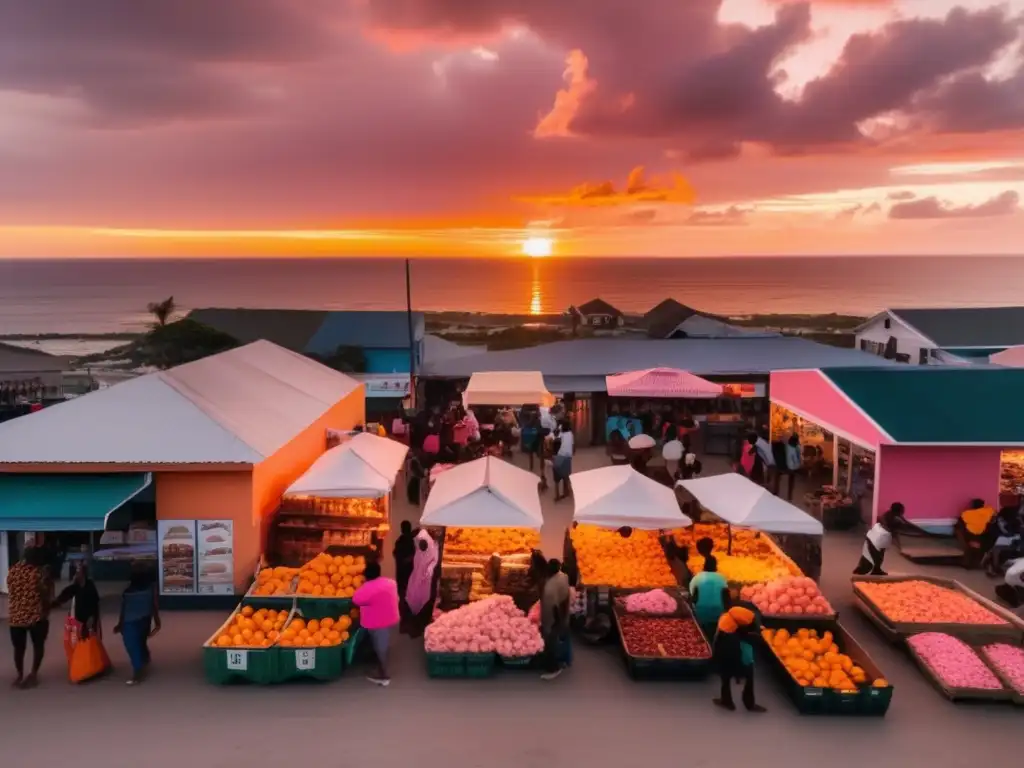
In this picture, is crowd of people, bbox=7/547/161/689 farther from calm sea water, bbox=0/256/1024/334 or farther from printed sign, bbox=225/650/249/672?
calm sea water, bbox=0/256/1024/334

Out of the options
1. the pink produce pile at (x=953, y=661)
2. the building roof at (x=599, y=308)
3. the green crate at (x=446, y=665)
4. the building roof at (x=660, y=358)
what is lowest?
the green crate at (x=446, y=665)

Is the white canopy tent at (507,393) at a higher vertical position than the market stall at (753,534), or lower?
higher

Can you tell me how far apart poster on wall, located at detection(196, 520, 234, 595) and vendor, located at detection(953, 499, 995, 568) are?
1157cm

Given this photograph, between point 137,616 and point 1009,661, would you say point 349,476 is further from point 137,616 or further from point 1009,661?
point 1009,661

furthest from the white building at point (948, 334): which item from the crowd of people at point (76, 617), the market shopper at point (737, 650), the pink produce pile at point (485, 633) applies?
the crowd of people at point (76, 617)

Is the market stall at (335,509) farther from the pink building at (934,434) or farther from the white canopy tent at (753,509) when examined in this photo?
the pink building at (934,434)

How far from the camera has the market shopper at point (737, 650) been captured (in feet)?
29.2

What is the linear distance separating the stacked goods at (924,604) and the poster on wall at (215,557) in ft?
29.0

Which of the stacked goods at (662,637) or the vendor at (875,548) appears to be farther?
the vendor at (875,548)

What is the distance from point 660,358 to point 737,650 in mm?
17072

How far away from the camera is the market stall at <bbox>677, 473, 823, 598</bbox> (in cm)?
1162

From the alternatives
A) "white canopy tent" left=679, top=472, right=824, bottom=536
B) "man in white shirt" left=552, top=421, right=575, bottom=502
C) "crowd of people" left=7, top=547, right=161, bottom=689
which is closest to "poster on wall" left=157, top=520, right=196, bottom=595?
"crowd of people" left=7, top=547, right=161, bottom=689

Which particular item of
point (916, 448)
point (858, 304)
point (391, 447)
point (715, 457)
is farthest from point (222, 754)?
point (858, 304)

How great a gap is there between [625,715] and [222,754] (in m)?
4.15
